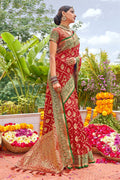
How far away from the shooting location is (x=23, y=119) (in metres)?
5.75

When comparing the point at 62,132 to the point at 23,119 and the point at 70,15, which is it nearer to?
the point at 70,15

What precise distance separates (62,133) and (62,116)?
0.25 metres

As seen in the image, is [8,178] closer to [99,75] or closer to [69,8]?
[69,8]

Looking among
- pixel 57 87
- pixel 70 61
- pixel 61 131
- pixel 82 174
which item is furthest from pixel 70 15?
pixel 82 174

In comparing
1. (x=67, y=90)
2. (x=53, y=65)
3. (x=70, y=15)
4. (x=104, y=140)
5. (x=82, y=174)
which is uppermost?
(x=70, y=15)

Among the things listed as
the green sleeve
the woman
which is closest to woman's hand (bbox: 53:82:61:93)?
the woman

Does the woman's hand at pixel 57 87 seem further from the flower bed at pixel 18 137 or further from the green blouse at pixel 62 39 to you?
the flower bed at pixel 18 137

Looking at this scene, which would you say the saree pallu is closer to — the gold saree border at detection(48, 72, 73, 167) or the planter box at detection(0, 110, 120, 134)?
the gold saree border at detection(48, 72, 73, 167)

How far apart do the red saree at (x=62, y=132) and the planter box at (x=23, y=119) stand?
81.0 inches

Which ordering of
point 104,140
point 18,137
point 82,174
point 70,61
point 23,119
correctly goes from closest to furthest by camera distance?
point 82,174
point 70,61
point 104,140
point 18,137
point 23,119

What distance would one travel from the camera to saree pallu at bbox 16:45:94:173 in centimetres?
342

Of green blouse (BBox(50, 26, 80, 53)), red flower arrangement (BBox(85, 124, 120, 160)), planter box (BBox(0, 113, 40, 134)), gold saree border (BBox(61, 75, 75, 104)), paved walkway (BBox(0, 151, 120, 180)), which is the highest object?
green blouse (BBox(50, 26, 80, 53))

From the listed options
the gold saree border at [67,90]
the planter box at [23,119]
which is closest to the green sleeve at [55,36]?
the gold saree border at [67,90]

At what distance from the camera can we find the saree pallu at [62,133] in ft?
11.2
